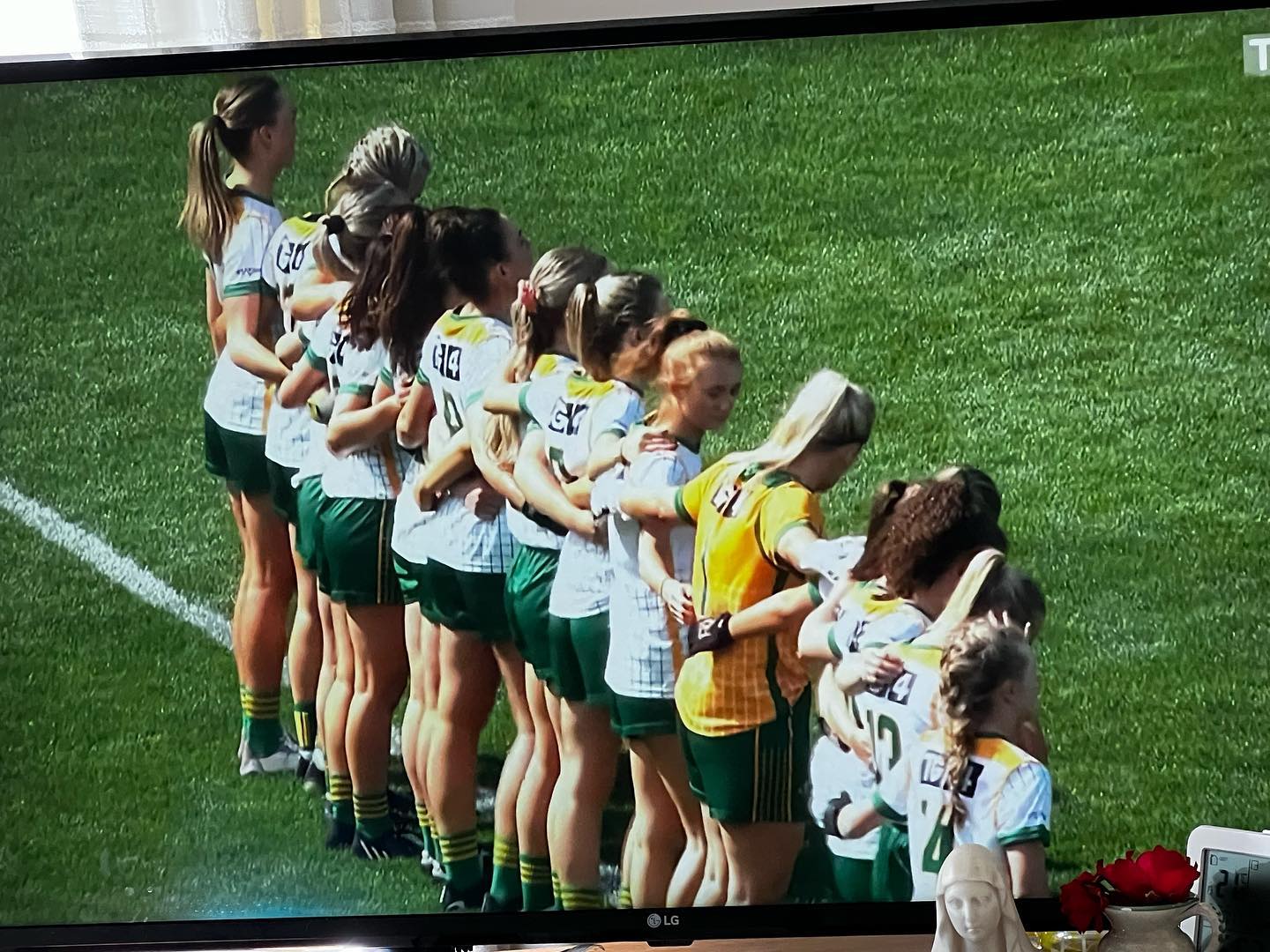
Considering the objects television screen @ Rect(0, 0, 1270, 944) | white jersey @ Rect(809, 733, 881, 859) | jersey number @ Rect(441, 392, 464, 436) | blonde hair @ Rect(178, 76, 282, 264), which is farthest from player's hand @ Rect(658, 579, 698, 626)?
blonde hair @ Rect(178, 76, 282, 264)

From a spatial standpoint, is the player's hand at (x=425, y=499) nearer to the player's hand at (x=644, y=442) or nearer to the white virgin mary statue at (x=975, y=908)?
the player's hand at (x=644, y=442)

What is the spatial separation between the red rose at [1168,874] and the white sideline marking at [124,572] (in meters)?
1.12

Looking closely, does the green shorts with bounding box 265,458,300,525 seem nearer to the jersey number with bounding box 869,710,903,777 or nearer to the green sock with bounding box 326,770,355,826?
the green sock with bounding box 326,770,355,826

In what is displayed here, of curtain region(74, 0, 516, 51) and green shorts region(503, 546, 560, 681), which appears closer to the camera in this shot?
green shorts region(503, 546, 560, 681)

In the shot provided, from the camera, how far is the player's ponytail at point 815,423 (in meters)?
1.56

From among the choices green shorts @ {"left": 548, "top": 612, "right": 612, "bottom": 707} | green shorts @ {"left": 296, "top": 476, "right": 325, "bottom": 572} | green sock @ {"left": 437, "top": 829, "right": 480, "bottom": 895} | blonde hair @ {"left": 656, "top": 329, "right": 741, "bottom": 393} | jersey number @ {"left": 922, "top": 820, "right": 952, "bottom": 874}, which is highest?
blonde hair @ {"left": 656, "top": 329, "right": 741, "bottom": 393}

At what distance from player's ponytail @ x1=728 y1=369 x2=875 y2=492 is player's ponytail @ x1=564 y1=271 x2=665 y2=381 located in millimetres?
178

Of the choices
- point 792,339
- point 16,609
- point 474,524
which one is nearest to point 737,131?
point 792,339

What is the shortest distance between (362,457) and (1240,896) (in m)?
1.15

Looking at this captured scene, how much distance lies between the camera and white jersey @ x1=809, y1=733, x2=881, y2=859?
1533 millimetres

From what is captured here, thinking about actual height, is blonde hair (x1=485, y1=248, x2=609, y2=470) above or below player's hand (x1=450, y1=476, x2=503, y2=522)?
above

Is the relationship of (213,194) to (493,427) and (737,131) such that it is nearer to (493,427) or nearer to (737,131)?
(493,427)

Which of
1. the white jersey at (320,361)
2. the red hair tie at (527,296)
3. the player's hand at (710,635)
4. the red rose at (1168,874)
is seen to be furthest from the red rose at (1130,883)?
the white jersey at (320,361)

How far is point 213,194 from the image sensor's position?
5.37 feet
